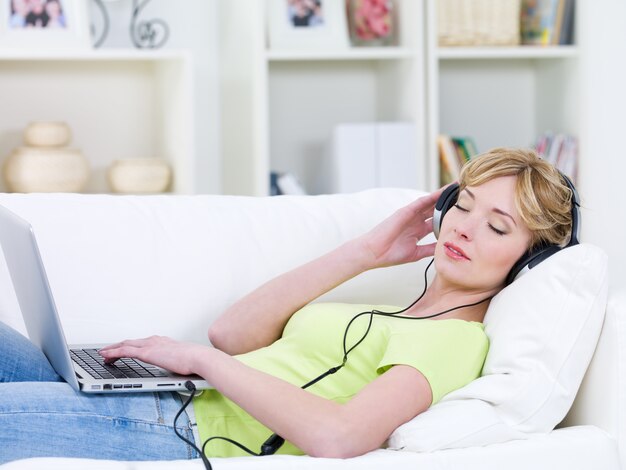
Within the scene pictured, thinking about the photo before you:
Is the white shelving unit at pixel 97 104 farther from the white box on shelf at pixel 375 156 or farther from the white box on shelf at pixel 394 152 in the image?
the white box on shelf at pixel 394 152

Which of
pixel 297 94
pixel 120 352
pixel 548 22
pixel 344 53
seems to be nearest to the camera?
pixel 120 352

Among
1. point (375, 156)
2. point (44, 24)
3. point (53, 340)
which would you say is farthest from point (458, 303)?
point (44, 24)

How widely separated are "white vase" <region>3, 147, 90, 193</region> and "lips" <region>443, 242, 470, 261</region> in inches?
61.5

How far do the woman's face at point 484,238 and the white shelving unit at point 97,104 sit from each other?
60.3 inches

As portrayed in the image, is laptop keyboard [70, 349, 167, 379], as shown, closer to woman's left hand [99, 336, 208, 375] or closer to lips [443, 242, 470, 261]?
woman's left hand [99, 336, 208, 375]

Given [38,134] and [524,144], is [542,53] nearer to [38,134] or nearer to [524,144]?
[524,144]

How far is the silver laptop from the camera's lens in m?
1.33

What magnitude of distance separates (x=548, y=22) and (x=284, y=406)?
2131 millimetres

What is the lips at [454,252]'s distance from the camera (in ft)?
5.06

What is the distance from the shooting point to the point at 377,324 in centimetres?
150

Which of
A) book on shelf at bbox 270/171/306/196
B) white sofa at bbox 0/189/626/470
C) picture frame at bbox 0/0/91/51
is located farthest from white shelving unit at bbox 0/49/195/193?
white sofa at bbox 0/189/626/470

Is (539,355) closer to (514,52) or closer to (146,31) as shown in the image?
(514,52)

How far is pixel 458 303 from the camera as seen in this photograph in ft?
5.20

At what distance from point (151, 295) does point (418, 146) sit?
4.63 feet
